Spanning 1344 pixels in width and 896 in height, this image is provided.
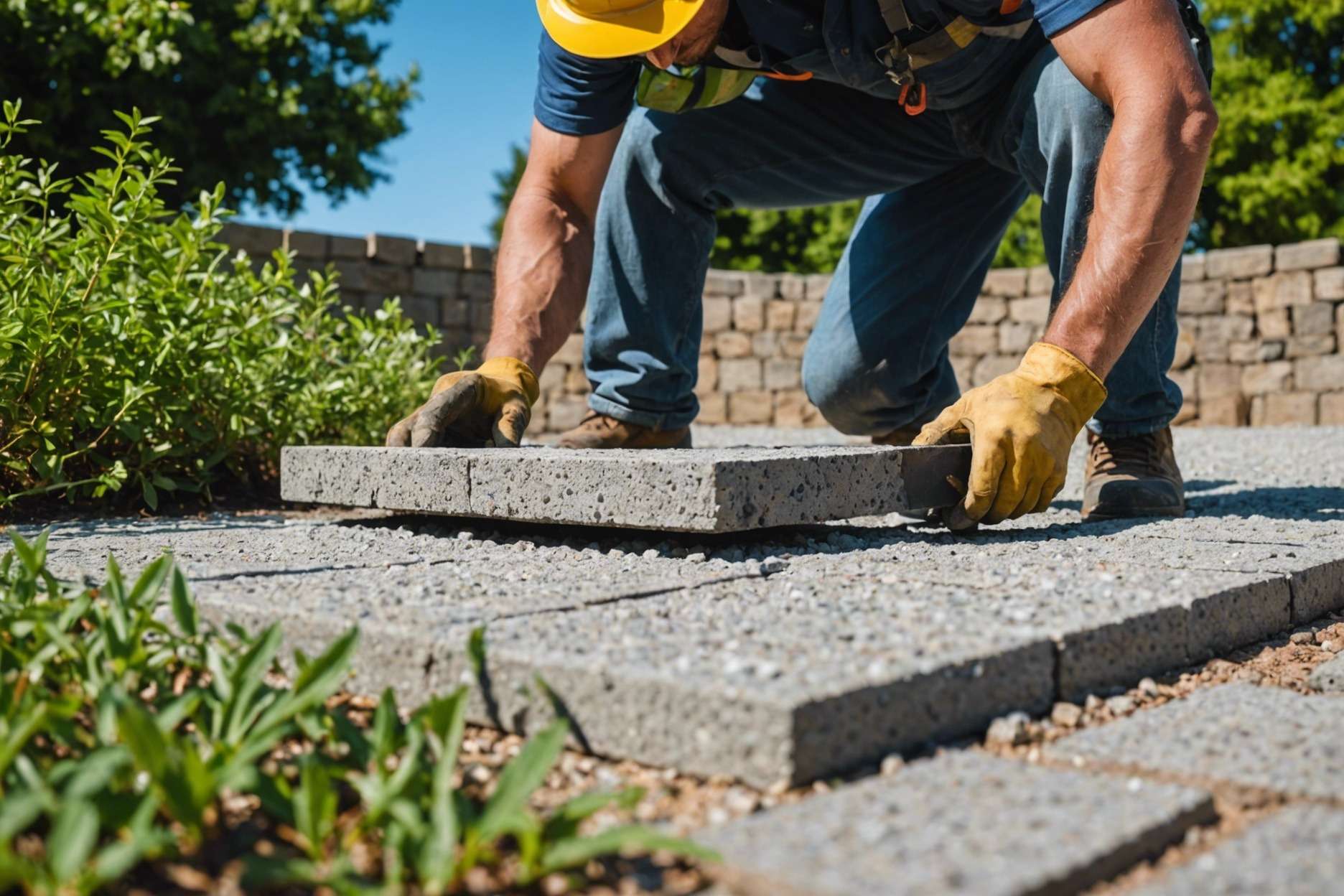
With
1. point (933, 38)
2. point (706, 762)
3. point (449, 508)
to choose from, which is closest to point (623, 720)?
point (706, 762)

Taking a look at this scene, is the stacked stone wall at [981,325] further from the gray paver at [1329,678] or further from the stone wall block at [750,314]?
the gray paver at [1329,678]

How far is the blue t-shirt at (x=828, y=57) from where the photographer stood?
8.61ft

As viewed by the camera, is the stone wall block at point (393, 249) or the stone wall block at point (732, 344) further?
the stone wall block at point (732, 344)

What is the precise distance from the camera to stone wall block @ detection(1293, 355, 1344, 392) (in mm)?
8891

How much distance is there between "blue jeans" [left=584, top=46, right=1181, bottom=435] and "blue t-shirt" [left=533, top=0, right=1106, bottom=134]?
0.10 meters

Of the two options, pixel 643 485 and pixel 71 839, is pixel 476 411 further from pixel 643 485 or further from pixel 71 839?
pixel 71 839

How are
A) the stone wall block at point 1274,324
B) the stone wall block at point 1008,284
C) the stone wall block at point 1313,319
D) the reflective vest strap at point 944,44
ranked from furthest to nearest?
the stone wall block at point 1008,284, the stone wall block at point 1274,324, the stone wall block at point 1313,319, the reflective vest strap at point 944,44

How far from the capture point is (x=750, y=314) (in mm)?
10062

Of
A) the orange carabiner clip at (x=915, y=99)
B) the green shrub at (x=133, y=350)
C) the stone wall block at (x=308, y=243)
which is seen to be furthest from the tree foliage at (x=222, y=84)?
the orange carabiner clip at (x=915, y=99)

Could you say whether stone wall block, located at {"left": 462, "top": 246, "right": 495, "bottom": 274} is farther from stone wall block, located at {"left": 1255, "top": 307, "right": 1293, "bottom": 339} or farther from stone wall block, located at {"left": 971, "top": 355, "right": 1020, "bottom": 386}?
stone wall block, located at {"left": 1255, "top": 307, "right": 1293, "bottom": 339}

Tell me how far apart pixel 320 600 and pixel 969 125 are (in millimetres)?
2140

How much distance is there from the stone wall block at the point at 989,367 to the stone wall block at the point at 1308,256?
6.96ft

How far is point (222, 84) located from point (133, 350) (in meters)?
9.67

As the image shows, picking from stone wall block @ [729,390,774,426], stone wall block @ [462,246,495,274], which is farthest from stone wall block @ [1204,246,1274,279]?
stone wall block @ [462,246,495,274]
